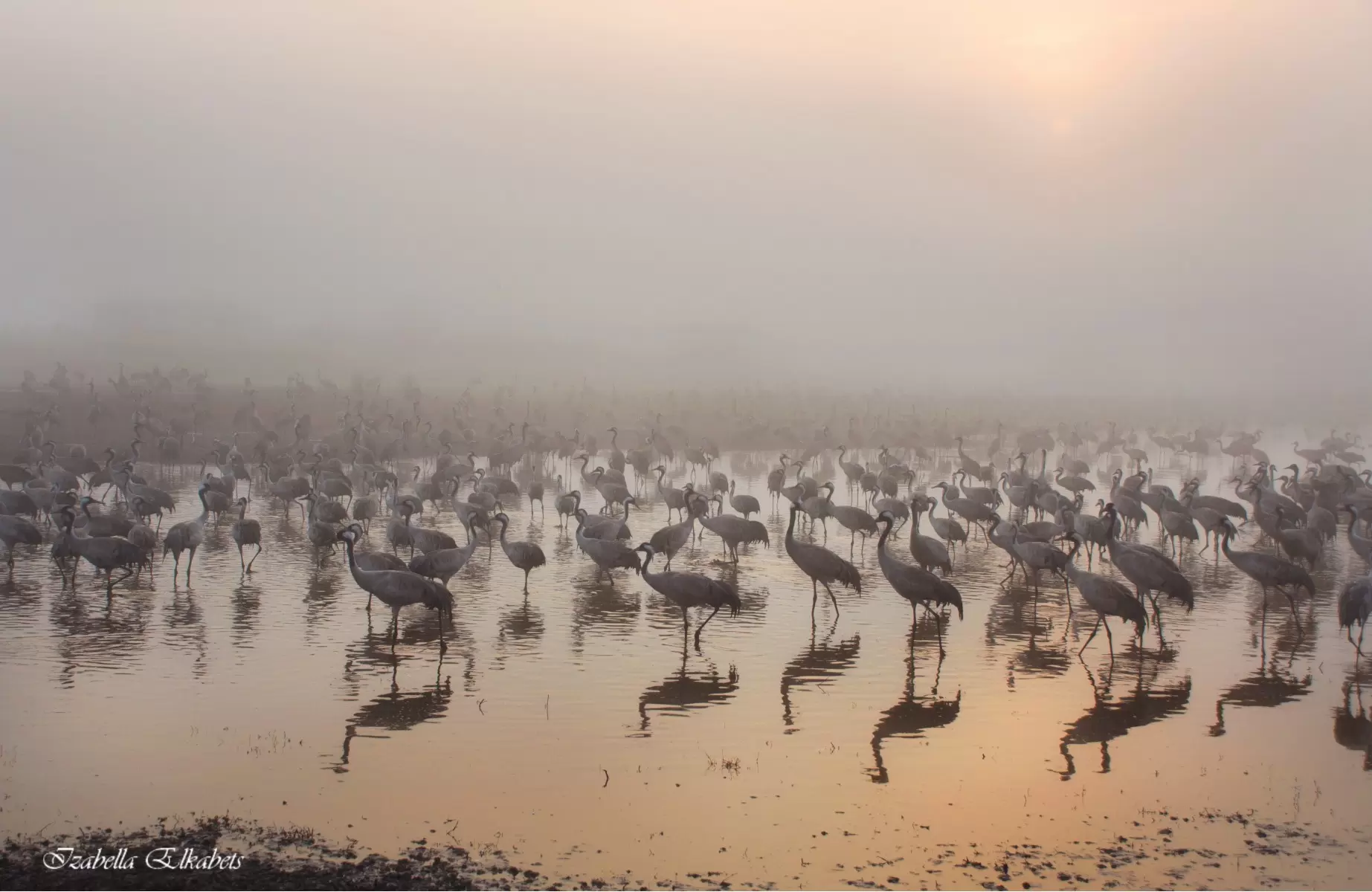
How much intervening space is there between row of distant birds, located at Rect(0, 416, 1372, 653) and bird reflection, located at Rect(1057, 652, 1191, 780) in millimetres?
891

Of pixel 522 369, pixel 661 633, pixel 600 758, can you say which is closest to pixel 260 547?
pixel 661 633

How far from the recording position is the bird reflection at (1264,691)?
1095cm

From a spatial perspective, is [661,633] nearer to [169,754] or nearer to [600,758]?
[600,758]

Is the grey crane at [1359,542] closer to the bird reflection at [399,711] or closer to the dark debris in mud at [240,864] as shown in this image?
the bird reflection at [399,711]

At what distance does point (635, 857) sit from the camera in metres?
7.34

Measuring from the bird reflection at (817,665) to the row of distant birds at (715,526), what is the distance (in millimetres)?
994

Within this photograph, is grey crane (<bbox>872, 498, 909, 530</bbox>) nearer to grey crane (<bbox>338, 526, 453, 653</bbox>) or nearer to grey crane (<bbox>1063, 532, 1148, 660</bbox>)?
grey crane (<bbox>1063, 532, 1148, 660</bbox>)

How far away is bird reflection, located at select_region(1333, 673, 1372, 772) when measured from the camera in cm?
970

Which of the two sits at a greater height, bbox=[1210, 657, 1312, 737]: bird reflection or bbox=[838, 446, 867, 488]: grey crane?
bbox=[838, 446, 867, 488]: grey crane

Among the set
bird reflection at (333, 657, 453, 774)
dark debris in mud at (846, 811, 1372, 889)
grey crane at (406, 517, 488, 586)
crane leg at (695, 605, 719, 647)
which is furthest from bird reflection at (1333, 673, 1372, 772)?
grey crane at (406, 517, 488, 586)

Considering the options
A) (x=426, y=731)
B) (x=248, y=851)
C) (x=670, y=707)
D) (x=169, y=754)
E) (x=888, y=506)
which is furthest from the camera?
(x=888, y=506)

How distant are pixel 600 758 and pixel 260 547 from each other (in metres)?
10.8

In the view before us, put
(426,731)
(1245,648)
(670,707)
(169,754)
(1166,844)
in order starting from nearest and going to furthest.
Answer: (1166,844) → (169,754) → (426,731) → (670,707) → (1245,648)

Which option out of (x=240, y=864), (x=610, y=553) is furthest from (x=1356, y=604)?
(x=240, y=864)
